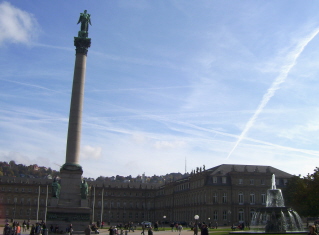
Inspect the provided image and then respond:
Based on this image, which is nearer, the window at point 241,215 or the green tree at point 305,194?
the green tree at point 305,194

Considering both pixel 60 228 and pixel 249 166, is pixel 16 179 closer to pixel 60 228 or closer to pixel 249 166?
pixel 249 166

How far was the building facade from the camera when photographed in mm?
99000

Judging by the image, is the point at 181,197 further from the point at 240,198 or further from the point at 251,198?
the point at 251,198

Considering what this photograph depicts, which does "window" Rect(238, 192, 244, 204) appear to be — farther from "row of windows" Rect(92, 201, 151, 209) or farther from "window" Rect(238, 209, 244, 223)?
"row of windows" Rect(92, 201, 151, 209)

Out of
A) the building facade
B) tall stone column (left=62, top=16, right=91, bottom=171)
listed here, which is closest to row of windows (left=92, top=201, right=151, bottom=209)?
the building facade

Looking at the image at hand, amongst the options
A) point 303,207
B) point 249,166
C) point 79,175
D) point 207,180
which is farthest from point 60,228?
point 249,166

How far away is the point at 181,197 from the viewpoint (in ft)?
395

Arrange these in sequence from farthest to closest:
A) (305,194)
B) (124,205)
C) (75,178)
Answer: (124,205) < (305,194) < (75,178)

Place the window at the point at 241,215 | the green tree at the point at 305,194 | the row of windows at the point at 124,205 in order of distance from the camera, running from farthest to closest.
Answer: the row of windows at the point at 124,205
the window at the point at 241,215
the green tree at the point at 305,194

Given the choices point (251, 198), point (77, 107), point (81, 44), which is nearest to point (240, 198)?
point (251, 198)

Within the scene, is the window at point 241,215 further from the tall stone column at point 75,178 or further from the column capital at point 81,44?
the column capital at point 81,44

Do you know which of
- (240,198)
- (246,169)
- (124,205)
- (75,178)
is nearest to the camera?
(75,178)

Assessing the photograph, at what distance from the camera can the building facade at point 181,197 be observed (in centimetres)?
9900

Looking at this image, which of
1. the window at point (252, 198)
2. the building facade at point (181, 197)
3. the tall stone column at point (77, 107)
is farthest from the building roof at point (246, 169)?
the tall stone column at point (77, 107)
